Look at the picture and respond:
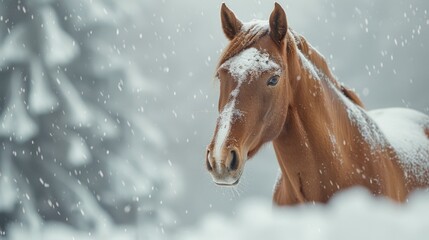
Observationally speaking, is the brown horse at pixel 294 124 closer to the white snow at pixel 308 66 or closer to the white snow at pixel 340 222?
the white snow at pixel 308 66

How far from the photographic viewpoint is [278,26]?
2.40 metres

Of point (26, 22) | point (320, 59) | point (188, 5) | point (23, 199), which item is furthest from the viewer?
point (188, 5)

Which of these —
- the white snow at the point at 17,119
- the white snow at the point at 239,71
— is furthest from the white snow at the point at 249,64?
the white snow at the point at 17,119

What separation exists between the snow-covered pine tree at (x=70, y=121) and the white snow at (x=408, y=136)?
4275mm

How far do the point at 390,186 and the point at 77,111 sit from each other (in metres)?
5.18

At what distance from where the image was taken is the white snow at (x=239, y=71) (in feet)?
6.75

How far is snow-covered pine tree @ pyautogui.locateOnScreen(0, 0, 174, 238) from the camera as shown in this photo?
6016mm

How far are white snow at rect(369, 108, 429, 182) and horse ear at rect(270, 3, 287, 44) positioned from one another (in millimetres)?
1008

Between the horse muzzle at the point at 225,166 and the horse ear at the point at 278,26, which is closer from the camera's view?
the horse muzzle at the point at 225,166

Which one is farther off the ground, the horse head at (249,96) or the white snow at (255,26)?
the white snow at (255,26)

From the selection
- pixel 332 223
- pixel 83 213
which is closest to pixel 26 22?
pixel 83 213

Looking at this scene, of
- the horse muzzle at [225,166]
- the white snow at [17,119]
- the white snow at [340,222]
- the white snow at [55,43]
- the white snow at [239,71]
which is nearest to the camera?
the white snow at [340,222]

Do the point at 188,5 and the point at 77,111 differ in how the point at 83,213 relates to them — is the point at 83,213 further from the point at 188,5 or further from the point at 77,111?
the point at 188,5

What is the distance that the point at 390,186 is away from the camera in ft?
7.98
